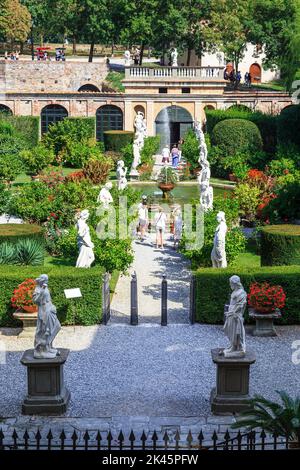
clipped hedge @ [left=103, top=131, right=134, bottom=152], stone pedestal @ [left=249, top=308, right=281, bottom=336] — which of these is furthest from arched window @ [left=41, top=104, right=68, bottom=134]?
stone pedestal @ [left=249, top=308, right=281, bottom=336]

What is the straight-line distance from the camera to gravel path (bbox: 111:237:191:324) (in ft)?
63.9

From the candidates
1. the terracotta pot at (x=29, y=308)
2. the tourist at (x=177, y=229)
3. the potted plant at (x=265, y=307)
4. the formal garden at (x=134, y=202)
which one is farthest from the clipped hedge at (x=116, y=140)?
the potted plant at (x=265, y=307)

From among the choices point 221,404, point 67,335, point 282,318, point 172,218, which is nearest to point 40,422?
point 221,404

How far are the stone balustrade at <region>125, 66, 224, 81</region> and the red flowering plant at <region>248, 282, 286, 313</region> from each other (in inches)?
1319

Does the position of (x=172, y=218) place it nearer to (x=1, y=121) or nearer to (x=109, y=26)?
(x=1, y=121)

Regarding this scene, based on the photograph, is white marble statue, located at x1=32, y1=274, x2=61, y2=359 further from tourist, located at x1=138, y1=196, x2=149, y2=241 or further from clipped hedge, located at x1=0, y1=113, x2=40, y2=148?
clipped hedge, located at x1=0, y1=113, x2=40, y2=148

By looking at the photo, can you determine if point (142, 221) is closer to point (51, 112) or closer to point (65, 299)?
point (65, 299)

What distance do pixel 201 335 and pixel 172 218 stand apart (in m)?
11.2

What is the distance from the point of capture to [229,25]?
5716 centimetres

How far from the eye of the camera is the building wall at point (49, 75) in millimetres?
60750

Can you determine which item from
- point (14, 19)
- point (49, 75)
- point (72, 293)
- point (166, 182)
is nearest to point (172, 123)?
point (49, 75)

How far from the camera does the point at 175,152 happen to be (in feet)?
137

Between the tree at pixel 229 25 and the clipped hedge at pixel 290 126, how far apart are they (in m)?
21.1

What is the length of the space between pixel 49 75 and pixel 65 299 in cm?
4484
